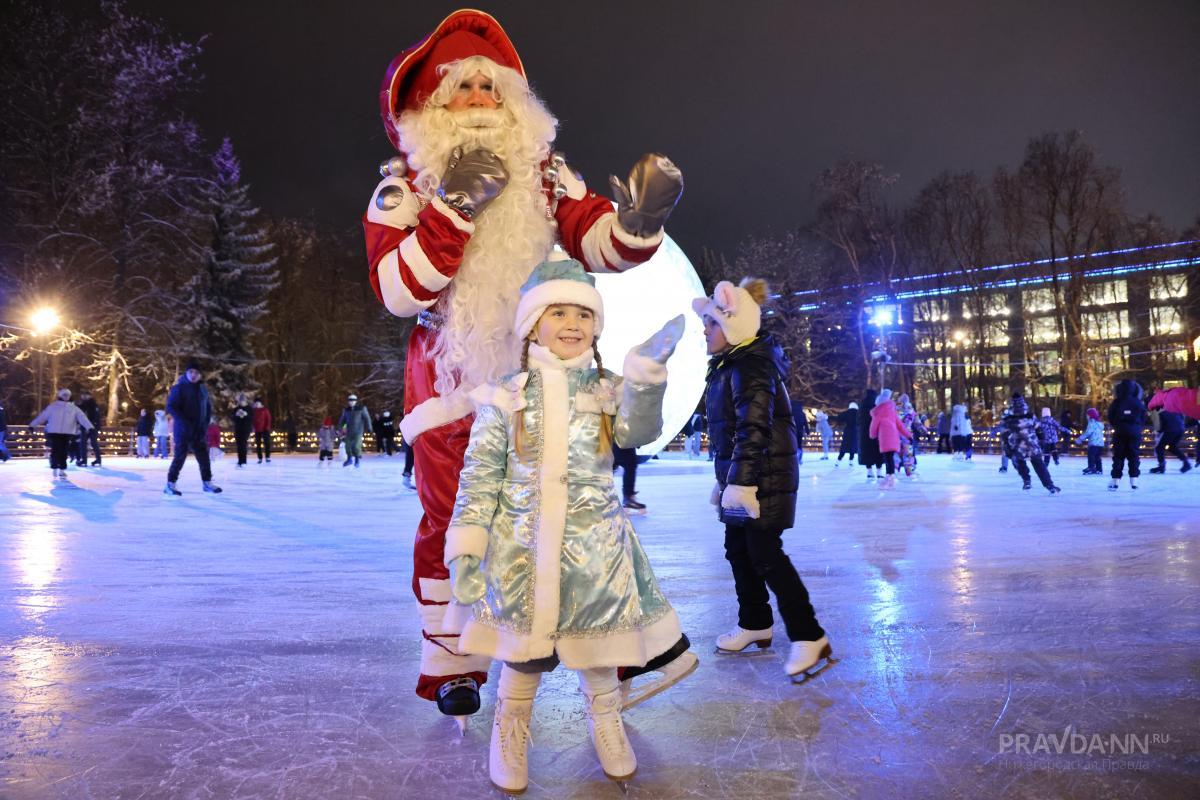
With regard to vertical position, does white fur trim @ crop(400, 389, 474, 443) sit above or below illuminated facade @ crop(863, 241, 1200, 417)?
below

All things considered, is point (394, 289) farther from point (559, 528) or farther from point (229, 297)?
point (229, 297)

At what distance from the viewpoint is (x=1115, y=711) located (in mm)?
2439

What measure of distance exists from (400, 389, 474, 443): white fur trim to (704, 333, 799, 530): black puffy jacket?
1.11 metres

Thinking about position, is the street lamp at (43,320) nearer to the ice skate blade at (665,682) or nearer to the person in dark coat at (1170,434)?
the ice skate blade at (665,682)

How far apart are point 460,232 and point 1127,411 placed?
11.6 m

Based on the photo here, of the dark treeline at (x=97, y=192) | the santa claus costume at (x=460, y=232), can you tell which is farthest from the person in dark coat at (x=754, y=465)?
the dark treeline at (x=97, y=192)

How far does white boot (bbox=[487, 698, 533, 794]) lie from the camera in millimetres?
1961

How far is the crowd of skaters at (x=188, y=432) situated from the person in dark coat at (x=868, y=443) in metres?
6.90

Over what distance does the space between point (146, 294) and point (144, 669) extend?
22197mm

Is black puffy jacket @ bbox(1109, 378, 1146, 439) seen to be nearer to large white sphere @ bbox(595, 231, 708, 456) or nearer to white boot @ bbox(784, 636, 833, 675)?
large white sphere @ bbox(595, 231, 708, 456)

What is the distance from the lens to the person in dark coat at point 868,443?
1231 cm

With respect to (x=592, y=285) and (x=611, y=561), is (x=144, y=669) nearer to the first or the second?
(x=611, y=561)

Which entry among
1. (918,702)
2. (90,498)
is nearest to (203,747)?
(918,702)

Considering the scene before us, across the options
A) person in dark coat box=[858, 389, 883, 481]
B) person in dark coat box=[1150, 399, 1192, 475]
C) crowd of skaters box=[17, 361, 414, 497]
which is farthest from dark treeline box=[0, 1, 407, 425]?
person in dark coat box=[1150, 399, 1192, 475]
